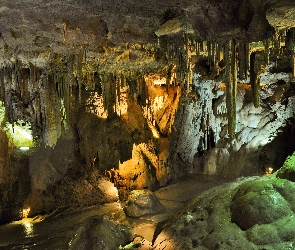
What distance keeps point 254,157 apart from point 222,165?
3.28ft

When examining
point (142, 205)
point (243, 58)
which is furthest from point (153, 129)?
point (243, 58)

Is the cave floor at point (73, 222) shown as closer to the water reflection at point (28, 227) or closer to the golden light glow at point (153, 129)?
the water reflection at point (28, 227)

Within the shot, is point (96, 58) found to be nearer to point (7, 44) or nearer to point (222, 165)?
point (7, 44)

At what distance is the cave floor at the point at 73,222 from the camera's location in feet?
22.4

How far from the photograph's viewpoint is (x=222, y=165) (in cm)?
1042

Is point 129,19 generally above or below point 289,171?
above

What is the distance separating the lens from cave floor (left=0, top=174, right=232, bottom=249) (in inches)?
269

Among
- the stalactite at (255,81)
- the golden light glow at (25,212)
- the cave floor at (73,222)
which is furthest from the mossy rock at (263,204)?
the golden light glow at (25,212)

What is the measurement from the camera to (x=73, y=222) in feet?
26.8

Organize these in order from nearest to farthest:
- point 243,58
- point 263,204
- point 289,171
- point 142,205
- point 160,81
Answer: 1. point 263,204
2. point 243,58
3. point 289,171
4. point 142,205
5. point 160,81

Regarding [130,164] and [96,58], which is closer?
[96,58]

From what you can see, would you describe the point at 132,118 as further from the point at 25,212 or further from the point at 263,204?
the point at 263,204

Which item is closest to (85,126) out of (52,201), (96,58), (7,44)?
(52,201)

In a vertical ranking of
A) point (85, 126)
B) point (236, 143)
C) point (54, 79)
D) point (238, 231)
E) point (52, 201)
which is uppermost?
point (54, 79)
